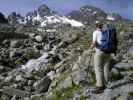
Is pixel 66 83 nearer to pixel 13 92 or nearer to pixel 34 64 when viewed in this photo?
pixel 13 92

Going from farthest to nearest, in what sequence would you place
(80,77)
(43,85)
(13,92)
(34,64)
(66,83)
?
1. (34,64)
2. (43,85)
3. (13,92)
4. (66,83)
5. (80,77)

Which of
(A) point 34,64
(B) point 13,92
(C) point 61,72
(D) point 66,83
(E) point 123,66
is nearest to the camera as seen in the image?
(D) point 66,83

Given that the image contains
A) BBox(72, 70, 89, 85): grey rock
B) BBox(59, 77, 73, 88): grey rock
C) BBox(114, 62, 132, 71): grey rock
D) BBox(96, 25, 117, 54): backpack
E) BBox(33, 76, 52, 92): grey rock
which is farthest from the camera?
BBox(33, 76, 52, 92): grey rock

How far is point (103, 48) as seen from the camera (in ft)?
55.1

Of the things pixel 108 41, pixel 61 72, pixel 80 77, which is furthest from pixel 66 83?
pixel 61 72

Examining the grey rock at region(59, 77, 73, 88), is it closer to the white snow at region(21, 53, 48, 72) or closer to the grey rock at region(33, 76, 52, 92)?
the grey rock at region(33, 76, 52, 92)

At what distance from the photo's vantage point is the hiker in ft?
54.9

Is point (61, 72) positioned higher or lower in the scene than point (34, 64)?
higher

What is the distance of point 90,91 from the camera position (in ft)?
59.8

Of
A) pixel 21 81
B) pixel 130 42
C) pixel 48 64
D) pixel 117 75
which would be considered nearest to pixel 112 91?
pixel 117 75

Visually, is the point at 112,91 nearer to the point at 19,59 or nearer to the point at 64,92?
the point at 64,92

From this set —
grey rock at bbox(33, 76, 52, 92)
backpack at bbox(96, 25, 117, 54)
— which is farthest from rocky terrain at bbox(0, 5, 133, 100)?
backpack at bbox(96, 25, 117, 54)

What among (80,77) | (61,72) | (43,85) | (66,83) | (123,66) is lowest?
(43,85)

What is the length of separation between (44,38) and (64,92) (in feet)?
119
